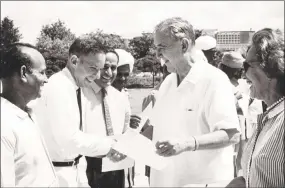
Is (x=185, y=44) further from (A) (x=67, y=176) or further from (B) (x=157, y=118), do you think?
(A) (x=67, y=176)

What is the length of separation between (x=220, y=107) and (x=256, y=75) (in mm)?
800

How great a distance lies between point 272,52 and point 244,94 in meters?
3.96

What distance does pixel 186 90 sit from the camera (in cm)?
306

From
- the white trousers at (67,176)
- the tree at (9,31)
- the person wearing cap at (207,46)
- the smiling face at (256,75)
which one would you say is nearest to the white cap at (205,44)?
the person wearing cap at (207,46)

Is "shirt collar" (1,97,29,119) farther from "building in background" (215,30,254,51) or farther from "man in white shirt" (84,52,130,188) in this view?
"man in white shirt" (84,52,130,188)

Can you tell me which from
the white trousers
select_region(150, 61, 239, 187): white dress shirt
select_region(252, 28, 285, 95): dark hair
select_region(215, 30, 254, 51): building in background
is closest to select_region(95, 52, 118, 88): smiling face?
the white trousers

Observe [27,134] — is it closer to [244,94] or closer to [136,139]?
[136,139]

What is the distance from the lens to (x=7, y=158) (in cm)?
200

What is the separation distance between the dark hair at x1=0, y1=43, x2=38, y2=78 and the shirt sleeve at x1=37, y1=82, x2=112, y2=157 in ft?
2.81

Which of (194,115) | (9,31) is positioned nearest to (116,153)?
(194,115)

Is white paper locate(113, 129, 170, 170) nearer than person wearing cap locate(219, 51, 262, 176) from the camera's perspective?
Yes

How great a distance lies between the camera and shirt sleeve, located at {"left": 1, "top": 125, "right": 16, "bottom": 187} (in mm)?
1980

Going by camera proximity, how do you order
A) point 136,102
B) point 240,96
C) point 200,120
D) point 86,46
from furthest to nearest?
point 136,102 < point 240,96 < point 86,46 < point 200,120

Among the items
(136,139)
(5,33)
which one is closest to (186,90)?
(136,139)
